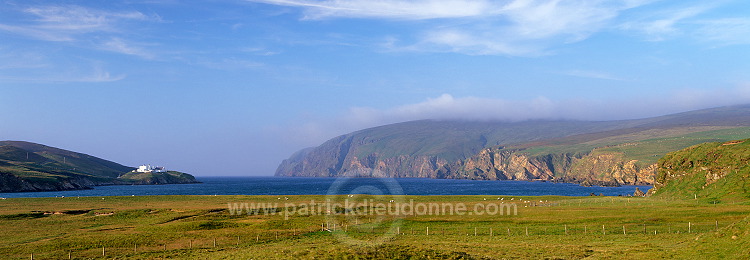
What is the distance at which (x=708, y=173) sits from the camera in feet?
389

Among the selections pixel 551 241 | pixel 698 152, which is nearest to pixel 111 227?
pixel 551 241

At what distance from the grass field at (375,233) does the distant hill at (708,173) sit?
496 inches

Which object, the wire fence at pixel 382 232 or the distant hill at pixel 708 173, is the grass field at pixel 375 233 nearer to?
the wire fence at pixel 382 232

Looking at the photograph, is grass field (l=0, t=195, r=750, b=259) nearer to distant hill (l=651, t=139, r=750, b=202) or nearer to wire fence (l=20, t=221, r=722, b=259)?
wire fence (l=20, t=221, r=722, b=259)

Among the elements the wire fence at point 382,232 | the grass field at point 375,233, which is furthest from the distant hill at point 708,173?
the wire fence at point 382,232

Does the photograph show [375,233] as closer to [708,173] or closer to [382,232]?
[382,232]

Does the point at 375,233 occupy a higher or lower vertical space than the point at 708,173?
lower

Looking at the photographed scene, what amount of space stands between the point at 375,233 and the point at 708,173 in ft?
305

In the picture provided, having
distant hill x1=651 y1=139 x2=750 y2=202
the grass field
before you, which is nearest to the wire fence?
the grass field

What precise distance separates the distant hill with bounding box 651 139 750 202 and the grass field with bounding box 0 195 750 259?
1259 cm

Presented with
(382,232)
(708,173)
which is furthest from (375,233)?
(708,173)

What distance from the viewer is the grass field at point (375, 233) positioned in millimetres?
46688

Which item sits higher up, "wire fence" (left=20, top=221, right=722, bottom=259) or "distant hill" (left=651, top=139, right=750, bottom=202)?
"distant hill" (left=651, top=139, right=750, bottom=202)

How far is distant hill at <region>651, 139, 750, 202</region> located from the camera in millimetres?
104875
